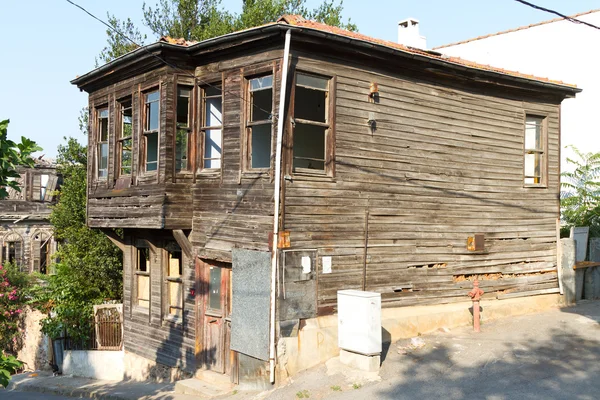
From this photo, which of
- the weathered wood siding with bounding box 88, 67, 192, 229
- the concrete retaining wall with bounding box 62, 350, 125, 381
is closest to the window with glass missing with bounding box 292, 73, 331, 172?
the weathered wood siding with bounding box 88, 67, 192, 229

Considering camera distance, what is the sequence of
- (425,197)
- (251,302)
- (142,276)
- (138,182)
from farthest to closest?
(142,276) < (138,182) < (425,197) < (251,302)

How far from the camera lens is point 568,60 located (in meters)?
21.8

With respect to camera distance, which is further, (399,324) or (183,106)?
(183,106)

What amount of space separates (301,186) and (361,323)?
2576 mm

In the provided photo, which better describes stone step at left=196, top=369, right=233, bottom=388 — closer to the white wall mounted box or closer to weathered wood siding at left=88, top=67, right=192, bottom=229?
the white wall mounted box

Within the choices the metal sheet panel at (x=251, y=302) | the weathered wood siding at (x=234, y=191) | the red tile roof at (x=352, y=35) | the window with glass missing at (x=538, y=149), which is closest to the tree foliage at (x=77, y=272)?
the weathered wood siding at (x=234, y=191)

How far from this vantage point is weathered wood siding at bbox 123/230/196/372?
1320 centimetres

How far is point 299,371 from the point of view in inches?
436

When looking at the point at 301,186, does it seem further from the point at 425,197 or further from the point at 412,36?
the point at 412,36

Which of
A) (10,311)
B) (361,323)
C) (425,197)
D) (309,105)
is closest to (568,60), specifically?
(309,105)

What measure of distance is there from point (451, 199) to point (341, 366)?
15.3ft

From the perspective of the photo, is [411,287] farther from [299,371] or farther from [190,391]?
[190,391]

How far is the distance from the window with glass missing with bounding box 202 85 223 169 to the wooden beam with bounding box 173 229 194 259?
1.40 metres

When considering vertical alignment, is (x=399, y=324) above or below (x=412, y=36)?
below
